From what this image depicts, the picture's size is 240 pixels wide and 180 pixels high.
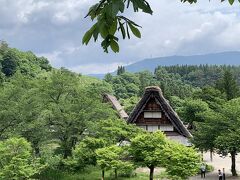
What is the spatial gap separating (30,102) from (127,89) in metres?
74.4

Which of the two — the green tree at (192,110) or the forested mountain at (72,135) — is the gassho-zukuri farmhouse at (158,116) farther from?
the green tree at (192,110)

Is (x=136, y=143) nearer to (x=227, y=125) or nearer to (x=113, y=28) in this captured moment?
(x=227, y=125)

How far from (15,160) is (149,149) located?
722 centimetres

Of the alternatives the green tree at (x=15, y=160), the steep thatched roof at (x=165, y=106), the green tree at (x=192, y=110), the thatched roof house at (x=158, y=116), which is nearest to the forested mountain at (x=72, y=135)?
the green tree at (x=15, y=160)

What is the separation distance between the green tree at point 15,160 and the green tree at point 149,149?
560 cm

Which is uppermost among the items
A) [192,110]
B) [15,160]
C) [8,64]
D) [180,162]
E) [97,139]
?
[8,64]

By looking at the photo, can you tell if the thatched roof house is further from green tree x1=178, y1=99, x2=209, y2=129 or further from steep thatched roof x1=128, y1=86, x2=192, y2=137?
green tree x1=178, y1=99, x2=209, y2=129

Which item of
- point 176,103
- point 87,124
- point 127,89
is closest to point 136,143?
point 87,124

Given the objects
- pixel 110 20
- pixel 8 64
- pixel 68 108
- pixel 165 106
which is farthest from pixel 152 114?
pixel 8 64

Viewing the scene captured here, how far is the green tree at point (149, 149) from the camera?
21531 mm

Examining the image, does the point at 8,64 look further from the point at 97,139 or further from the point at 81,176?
the point at 97,139

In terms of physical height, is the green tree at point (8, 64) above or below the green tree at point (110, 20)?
above

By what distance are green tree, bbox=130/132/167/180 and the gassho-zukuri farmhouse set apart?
9.55 meters

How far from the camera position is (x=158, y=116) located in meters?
32.4
